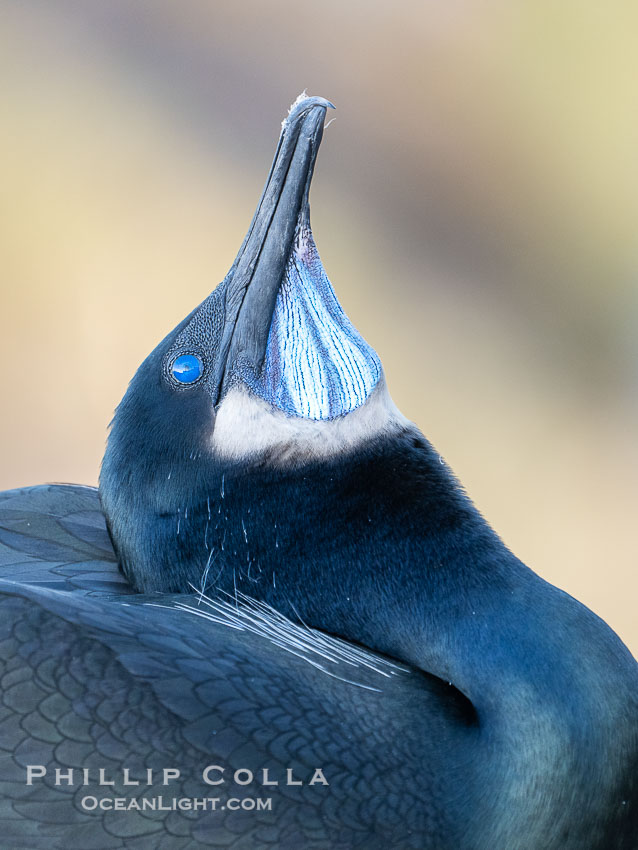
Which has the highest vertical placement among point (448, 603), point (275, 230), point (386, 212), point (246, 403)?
point (386, 212)

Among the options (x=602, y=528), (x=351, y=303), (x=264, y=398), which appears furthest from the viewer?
(x=351, y=303)

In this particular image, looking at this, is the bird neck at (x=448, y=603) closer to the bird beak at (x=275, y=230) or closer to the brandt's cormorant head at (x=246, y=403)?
the brandt's cormorant head at (x=246, y=403)

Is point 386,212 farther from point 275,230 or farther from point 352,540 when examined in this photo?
point 352,540

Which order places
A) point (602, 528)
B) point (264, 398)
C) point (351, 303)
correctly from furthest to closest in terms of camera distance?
point (351, 303) → point (602, 528) → point (264, 398)

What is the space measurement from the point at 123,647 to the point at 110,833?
7.7 inches

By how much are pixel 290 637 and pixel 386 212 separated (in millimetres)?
2796

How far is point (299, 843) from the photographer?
120 centimetres

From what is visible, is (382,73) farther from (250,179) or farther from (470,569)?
(470,569)

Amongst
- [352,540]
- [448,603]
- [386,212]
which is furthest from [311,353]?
[386,212]

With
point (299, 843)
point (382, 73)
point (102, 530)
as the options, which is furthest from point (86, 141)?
point (299, 843)

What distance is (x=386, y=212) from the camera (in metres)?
4.00

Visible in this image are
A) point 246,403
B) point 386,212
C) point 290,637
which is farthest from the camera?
point 386,212

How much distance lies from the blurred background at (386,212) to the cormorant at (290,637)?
2.28 metres

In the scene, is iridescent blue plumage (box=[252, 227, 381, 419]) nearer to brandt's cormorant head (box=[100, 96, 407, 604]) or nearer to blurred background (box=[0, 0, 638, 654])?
brandt's cormorant head (box=[100, 96, 407, 604])
